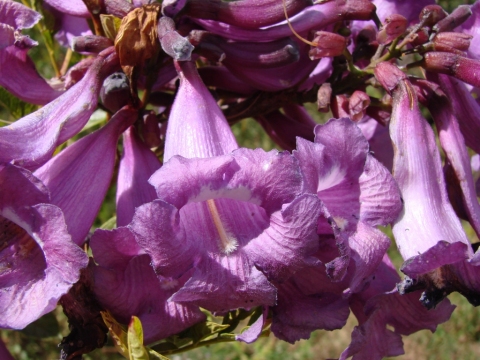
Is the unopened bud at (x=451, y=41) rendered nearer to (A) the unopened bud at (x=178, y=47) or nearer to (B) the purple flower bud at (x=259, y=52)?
(B) the purple flower bud at (x=259, y=52)

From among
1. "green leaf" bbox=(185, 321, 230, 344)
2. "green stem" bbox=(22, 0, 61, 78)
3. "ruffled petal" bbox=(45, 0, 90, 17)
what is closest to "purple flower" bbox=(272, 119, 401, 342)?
"green leaf" bbox=(185, 321, 230, 344)

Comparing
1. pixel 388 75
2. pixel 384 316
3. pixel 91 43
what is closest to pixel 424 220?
pixel 384 316

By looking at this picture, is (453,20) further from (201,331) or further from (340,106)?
(201,331)

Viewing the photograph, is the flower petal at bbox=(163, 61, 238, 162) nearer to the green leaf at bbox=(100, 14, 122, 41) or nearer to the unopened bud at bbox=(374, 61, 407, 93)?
the green leaf at bbox=(100, 14, 122, 41)

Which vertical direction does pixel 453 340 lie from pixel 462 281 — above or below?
below

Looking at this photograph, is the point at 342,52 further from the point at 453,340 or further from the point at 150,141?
the point at 453,340

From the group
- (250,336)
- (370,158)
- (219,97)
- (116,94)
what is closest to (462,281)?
(370,158)
